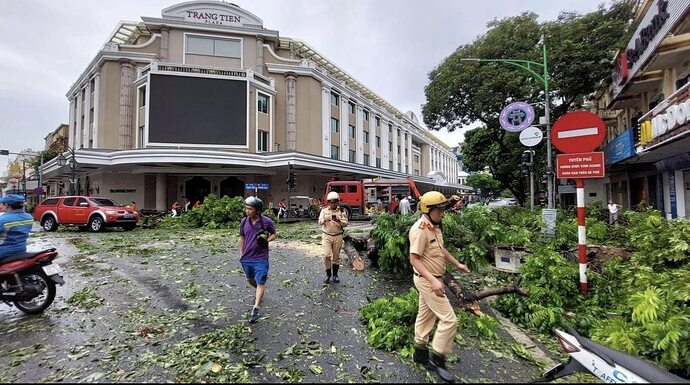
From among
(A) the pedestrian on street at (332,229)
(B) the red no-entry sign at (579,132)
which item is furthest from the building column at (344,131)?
(B) the red no-entry sign at (579,132)

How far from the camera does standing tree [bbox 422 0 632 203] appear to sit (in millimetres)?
15789

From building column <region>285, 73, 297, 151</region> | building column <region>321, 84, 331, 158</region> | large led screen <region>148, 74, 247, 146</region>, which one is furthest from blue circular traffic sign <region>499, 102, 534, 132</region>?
building column <region>321, 84, 331, 158</region>

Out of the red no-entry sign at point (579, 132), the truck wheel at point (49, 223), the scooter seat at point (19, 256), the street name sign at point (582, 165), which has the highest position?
the red no-entry sign at point (579, 132)

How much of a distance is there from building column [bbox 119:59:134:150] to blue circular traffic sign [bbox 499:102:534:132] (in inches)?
1024

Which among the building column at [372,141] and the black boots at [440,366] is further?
the building column at [372,141]

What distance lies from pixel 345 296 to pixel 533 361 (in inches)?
109

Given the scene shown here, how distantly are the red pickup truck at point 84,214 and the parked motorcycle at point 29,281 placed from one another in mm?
11610

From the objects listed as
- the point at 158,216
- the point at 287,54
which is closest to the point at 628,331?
the point at 158,216

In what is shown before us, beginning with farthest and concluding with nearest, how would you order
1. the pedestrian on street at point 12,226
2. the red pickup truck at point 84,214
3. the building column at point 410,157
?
the building column at point 410,157 < the red pickup truck at point 84,214 < the pedestrian on street at point 12,226

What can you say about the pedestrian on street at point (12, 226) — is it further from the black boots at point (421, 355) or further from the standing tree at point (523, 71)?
the standing tree at point (523, 71)

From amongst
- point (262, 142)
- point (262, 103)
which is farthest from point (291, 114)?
point (262, 142)

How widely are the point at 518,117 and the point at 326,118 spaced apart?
20367 mm

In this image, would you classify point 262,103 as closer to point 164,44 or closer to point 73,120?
point 164,44

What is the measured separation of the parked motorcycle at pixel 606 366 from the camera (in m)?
2.29
